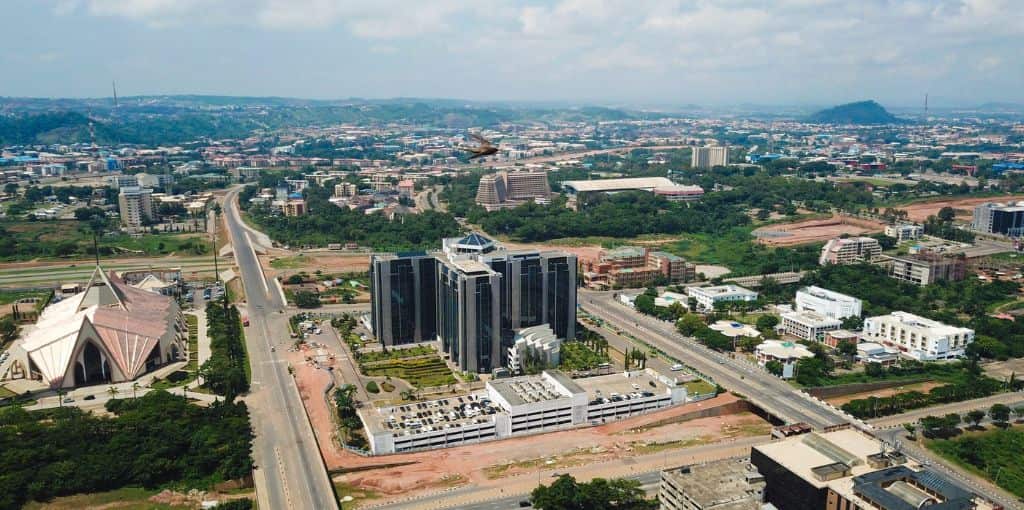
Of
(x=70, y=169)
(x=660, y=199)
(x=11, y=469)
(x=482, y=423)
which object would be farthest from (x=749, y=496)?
(x=70, y=169)

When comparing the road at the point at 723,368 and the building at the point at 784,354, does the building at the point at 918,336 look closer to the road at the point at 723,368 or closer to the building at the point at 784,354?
the building at the point at 784,354

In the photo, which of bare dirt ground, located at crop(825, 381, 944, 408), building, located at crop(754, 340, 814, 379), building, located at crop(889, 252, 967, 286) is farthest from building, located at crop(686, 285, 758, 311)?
bare dirt ground, located at crop(825, 381, 944, 408)

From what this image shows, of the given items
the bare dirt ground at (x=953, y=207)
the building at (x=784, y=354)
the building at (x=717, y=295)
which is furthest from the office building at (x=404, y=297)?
the bare dirt ground at (x=953, y=207)

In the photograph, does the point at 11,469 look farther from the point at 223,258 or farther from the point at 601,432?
the point at 223,258

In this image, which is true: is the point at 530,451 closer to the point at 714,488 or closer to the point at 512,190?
the point at 714,488

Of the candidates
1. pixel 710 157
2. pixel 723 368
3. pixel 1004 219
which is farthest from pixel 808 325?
pixel 710 157

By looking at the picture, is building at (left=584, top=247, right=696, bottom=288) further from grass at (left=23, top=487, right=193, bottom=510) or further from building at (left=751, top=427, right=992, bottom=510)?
grass at (left=23, top=487, right=193, bottom=510)
